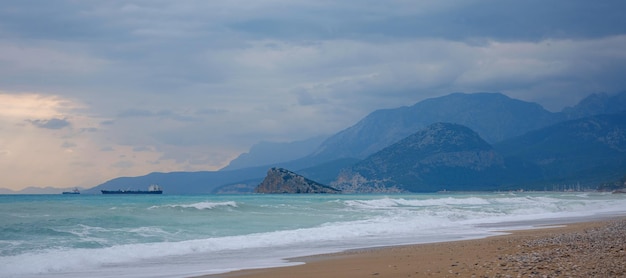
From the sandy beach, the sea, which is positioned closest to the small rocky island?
the sea

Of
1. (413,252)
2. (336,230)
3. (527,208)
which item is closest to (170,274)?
(413,252)

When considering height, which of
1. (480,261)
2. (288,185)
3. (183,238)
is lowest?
(480,261)

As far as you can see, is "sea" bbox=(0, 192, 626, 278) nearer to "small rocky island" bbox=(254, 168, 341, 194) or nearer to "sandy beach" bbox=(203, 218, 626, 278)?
"sandy beach" bbox=(203, 218, 626, 278)

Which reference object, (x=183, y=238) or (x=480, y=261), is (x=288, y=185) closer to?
(x=183, y=238)

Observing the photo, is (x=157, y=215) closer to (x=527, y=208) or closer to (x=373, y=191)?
(x=527, y=208)

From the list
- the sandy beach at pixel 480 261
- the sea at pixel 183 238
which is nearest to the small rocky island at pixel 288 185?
the sea at pixel 183 238

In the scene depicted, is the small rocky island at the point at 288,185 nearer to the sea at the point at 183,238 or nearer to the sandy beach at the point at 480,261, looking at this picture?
the sea at the point at 183,238

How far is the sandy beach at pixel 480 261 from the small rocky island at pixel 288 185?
414ft

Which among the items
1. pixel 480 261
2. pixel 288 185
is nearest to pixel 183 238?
pixel 480 261

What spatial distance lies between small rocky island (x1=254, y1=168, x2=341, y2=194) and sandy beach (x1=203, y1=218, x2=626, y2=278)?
126122 mm

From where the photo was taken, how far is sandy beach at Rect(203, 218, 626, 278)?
11.8m

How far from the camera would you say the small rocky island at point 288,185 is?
14600 cm

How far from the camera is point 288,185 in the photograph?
148m

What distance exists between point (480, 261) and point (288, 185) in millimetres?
134808
